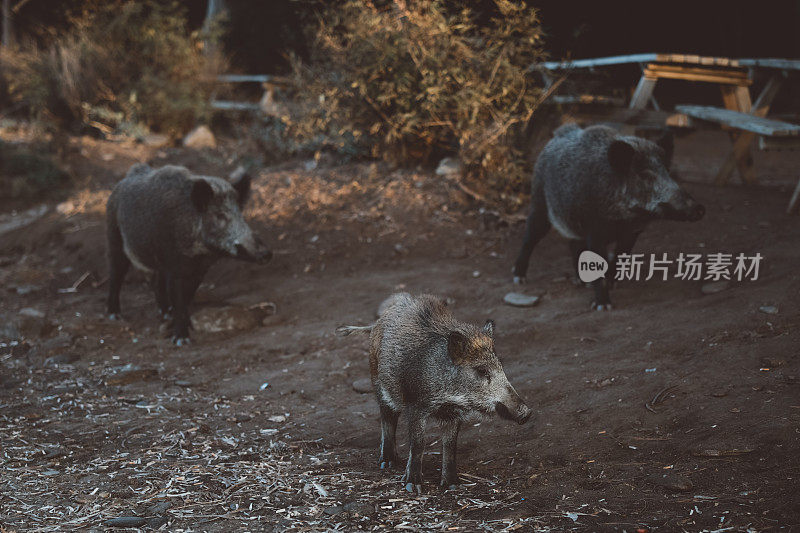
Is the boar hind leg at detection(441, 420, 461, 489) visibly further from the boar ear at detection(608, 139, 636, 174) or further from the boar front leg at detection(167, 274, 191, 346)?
the boar front leg at detection(167, 274, 191, 346)

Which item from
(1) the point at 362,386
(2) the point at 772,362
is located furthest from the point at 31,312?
(2) the point at 772,362

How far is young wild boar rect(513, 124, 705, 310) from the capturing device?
5750mm

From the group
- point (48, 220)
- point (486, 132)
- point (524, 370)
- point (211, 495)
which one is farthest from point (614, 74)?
point (211, 495)

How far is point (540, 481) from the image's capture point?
3.33 meters

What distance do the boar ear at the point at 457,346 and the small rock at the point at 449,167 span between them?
18.3ft

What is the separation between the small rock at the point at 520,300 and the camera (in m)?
6.06

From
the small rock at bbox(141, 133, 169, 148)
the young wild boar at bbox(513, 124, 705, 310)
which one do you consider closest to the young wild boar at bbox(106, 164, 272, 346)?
the young wild boar at bbox(513, 124, 705, 310)

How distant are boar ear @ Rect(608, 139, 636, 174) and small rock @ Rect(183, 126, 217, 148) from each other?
8.48 m

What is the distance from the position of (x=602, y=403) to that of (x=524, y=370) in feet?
2.52

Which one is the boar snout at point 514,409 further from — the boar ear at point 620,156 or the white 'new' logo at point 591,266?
the boar ear at point 620,156

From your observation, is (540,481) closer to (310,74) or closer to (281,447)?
(281,447)

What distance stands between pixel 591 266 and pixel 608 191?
2.03ft

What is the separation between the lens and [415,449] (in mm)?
3398

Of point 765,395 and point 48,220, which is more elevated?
point 765,395
